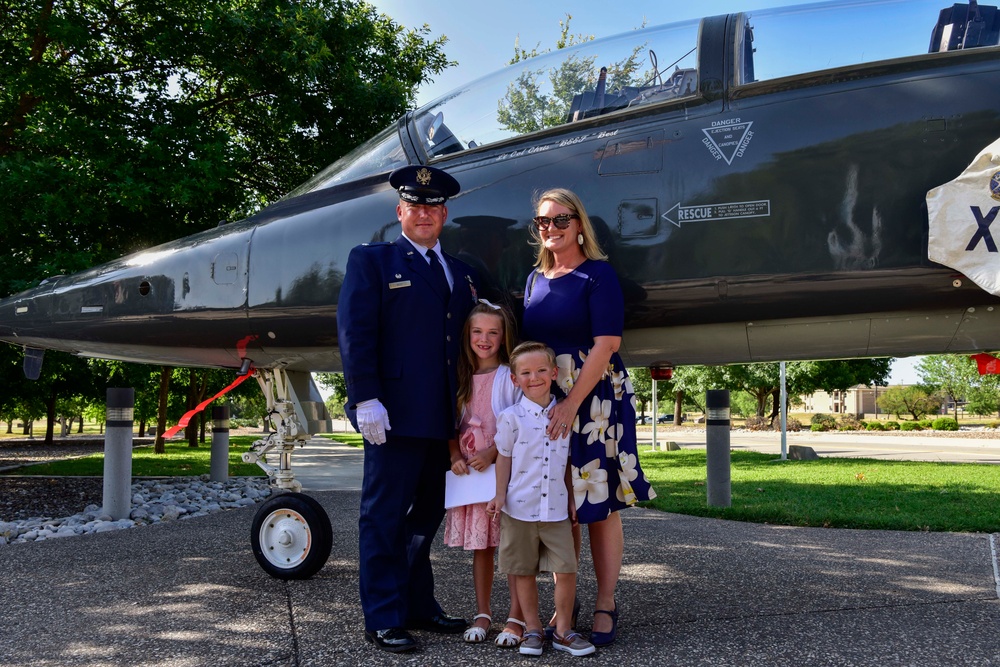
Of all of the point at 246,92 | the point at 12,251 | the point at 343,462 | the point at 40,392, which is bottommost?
the point at 343,462

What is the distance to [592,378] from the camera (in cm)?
287

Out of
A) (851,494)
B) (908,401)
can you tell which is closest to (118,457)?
(851,494)

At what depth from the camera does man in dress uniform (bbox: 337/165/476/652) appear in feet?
9.95

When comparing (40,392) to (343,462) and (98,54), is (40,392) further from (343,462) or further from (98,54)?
(98,54)

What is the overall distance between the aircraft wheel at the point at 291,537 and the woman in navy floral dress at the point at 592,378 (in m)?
1.83

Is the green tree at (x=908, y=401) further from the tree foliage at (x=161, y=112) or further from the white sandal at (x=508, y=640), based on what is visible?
the white sandal at (x=508, y=640)

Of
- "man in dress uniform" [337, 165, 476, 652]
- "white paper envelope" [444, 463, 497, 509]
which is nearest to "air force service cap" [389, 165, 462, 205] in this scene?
"man in dress uniform" [337, 165, 476, 652]

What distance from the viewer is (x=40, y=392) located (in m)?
19.7

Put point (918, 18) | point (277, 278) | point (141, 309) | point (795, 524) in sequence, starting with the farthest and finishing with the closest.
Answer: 1. point (795, 524)
2. point (141, 309)
3. point (277, 278)
4. point (918, 18)

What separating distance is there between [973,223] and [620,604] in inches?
90.8

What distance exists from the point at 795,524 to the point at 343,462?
11335 mm

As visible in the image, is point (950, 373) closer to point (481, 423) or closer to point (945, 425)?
point (945, 425)

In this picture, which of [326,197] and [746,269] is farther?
[326,197]

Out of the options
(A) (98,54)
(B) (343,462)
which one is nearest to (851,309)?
(A) (98,54)
